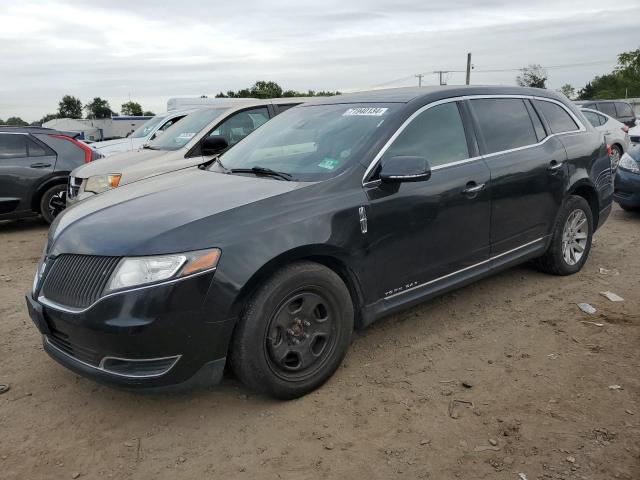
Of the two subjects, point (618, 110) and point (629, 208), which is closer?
point (629, 208)

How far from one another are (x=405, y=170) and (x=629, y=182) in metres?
5.79

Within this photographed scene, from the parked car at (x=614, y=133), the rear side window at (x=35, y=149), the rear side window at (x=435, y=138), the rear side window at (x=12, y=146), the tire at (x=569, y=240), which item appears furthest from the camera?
the parked car at (x=614, y=133)

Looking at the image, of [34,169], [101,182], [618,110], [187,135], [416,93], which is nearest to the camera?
[416,93]

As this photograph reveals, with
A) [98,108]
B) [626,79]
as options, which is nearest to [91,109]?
[98,108]

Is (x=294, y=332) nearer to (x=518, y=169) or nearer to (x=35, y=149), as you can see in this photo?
(x=518, y=169)

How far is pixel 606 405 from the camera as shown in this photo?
10.0 feet

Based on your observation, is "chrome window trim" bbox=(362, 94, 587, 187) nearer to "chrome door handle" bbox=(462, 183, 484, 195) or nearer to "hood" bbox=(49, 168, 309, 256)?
"chrome door handle" bbox=(462, 183, 484, 195)

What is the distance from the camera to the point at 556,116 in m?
5.05

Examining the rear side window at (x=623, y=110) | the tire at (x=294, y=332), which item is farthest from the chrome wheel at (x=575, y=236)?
the rear side window at (x=623, y=110)

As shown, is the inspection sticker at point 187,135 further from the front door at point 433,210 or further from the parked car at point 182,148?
the front door at point 433,210

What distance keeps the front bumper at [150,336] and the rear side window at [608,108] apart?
52.9 feet

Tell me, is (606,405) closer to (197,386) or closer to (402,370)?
(402,370)

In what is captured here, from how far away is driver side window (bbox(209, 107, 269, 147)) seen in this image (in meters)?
7.28

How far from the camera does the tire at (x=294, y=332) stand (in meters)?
2.92
